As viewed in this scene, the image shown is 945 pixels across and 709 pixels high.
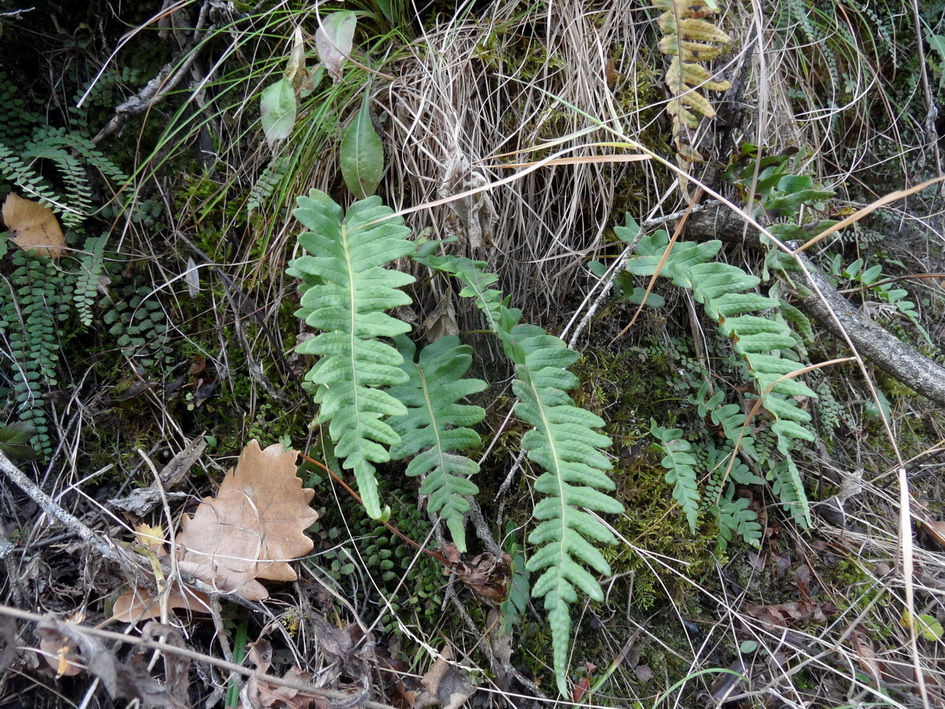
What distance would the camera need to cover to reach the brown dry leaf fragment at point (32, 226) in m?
1.82

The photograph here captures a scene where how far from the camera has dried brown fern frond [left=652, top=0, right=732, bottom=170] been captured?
162 centimetres

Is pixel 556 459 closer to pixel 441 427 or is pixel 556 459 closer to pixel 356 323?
pixel 441 427

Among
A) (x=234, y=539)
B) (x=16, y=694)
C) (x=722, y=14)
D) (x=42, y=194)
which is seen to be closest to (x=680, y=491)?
(x=234, y=539)

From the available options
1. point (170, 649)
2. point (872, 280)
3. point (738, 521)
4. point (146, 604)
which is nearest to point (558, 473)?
point (738, 521)

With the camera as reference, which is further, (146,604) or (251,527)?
(251,527)

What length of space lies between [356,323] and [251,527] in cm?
65

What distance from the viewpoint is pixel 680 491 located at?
1818 mm

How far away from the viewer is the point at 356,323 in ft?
4.73

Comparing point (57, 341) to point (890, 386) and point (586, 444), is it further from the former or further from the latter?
point (890, 386)

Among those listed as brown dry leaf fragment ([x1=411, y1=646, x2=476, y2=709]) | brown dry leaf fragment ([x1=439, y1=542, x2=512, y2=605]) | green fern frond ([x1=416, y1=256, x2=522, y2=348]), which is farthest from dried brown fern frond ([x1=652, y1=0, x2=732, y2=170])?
brown dry leaf fragment ([x1=411, y1=646, x2=476, y2=709])

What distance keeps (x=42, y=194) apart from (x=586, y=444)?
1.69 meters

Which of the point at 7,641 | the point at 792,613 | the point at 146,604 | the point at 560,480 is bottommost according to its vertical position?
the point at 792,613

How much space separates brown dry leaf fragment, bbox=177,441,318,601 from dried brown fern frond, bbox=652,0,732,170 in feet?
4.47

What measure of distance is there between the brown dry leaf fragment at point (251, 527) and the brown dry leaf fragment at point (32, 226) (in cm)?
89
